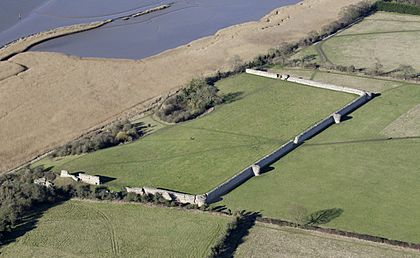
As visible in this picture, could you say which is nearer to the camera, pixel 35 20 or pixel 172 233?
pixel 172 233

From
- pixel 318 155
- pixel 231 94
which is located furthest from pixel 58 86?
pixel 318 155

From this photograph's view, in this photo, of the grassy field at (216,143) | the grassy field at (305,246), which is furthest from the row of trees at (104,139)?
the grassy field at (305,246)

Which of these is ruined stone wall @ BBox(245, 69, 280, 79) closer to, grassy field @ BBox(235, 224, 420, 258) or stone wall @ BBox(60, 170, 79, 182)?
stone wall @ BBox(60, 170, 79, 182)

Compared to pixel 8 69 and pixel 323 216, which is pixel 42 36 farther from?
pixel 323 216

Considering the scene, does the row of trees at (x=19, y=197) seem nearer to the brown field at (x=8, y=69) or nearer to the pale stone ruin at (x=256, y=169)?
the pale stone ruin at (x=256, y=169)

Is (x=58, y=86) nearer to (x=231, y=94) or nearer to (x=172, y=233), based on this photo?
(x=231, y=94)

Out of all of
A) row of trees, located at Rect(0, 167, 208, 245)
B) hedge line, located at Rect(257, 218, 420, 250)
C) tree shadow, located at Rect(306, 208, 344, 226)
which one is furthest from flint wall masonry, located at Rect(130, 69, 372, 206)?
tree shadow, located at Rect(306, 208, 344, 226)
